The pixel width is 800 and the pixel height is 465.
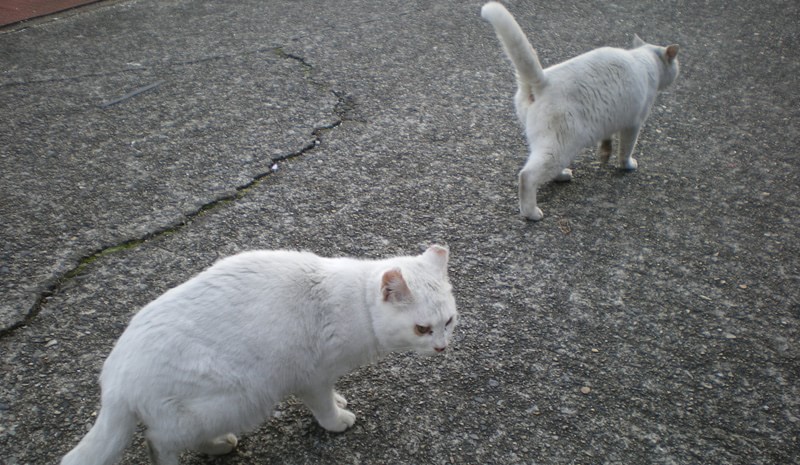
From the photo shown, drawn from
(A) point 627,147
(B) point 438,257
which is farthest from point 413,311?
(A) point 627,147

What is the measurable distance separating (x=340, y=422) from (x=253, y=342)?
494mm

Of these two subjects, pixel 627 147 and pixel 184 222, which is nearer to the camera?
pixel 184 222

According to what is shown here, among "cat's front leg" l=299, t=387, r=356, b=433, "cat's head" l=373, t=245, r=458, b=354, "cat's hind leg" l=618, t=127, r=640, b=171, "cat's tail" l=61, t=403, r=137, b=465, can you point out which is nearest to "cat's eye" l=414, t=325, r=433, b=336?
"cat's head" l=373, t=245, r=458, b=354

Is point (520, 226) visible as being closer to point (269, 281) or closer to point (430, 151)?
point (430, 151)

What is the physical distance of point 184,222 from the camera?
309cm

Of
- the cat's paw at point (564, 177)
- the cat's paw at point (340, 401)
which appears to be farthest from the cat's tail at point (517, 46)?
the cat's paw at point (340, 401)

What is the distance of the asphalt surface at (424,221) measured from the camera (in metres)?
2.18

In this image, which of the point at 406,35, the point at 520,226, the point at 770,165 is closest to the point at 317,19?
the point at 406,35

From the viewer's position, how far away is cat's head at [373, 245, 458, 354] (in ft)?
6.31

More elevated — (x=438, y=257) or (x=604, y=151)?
(x=438, y=257)

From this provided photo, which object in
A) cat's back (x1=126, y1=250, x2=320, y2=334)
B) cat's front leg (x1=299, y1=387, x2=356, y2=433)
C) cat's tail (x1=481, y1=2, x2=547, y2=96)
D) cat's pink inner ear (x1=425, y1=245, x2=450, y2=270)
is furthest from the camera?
cat's tail (x1=481, y1=2, x2=547, y2=96)

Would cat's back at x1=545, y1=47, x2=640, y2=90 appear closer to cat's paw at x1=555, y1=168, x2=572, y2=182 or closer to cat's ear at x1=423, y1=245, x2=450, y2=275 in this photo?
cat's paw at x1=555, y1=168, x2=572, y2=182

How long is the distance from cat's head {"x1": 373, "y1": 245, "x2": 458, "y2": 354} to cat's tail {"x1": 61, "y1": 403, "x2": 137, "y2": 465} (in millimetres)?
769

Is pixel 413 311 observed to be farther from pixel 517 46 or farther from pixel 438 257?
pixel 517 46
